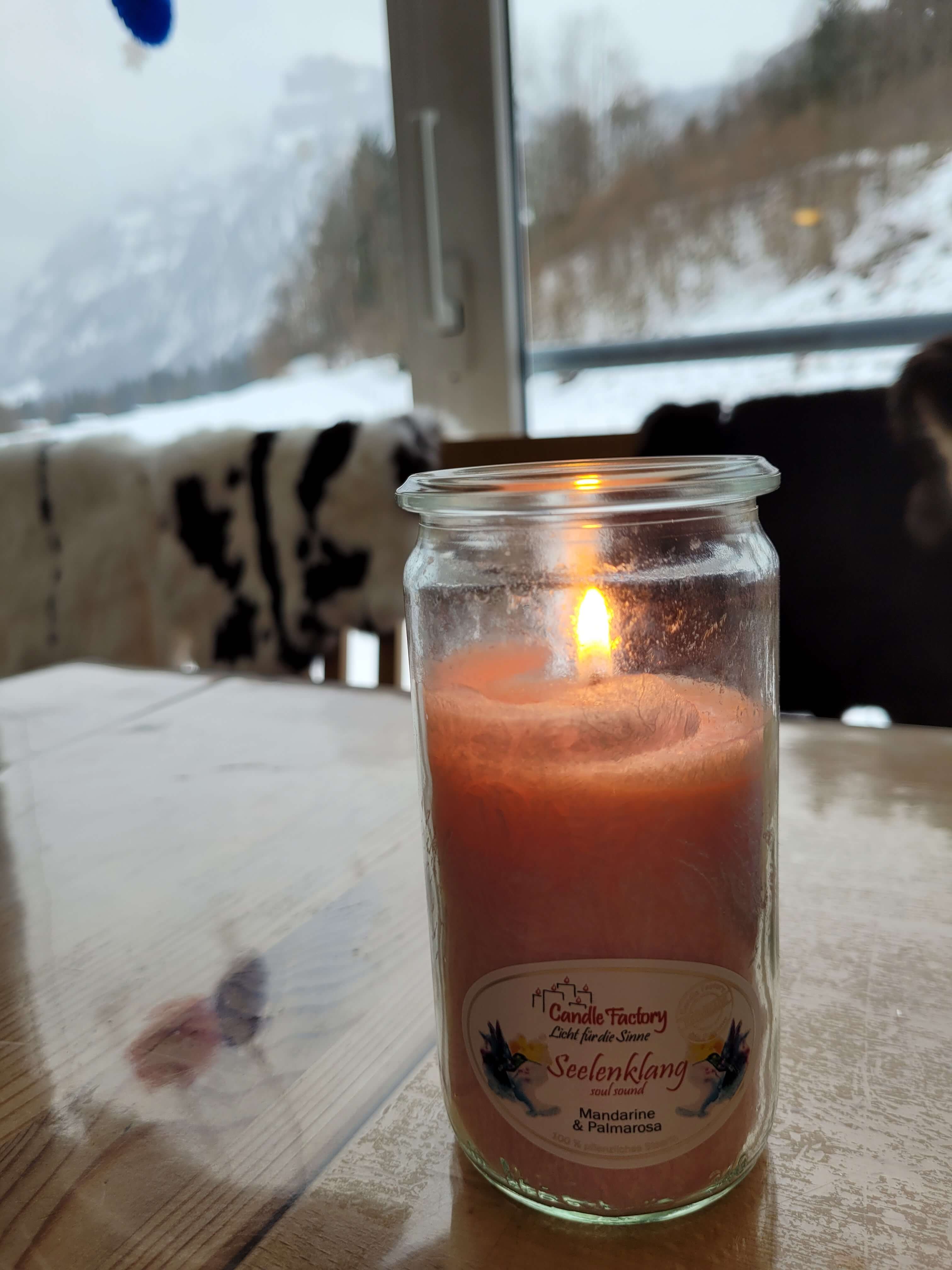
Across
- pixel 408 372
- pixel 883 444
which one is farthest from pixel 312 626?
pixel 883 444

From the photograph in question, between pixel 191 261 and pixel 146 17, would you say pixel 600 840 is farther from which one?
pixel 191 261

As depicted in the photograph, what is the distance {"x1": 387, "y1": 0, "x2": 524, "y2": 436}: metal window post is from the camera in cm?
156

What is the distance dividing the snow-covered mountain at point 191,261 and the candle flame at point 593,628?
1.65 m

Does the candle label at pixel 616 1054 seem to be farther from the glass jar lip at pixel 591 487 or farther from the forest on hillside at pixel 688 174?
the forest on hillside at pixel 688 174

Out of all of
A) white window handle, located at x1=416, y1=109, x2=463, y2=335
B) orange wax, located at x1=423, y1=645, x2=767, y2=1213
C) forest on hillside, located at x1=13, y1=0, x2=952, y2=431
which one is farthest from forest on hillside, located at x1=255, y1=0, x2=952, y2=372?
orange wax, located at x1=423, y1=645, x2=767, y2=1213

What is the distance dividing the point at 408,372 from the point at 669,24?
2.13 feet

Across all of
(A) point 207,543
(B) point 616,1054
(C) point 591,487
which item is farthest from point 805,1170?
(A) point 207,543

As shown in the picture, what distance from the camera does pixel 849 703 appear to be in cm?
108

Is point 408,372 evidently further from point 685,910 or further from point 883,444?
point 685,910

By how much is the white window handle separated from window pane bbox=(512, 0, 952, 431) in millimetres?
131

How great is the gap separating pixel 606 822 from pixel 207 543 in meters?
1.25

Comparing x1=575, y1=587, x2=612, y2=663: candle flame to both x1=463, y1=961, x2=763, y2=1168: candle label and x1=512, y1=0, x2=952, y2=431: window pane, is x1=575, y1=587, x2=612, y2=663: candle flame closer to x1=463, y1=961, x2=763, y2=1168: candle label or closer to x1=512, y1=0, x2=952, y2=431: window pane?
x1=463, y1=961, x2=763, y2=1168: candle label

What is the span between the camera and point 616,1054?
0.25 m

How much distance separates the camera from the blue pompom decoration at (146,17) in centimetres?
53
